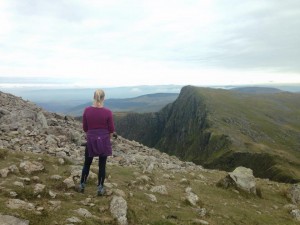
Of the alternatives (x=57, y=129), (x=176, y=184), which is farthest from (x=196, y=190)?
(x=57, y=129)

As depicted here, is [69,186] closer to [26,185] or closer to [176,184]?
[26,185]

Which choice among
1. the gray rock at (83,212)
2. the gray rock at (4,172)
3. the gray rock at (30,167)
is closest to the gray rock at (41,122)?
the gray rock at (30,167)

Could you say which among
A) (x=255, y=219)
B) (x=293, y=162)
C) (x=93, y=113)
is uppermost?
(x=93, y=113)

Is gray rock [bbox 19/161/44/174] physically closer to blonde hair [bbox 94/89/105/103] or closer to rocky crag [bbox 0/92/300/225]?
rocky crag [bbox 0/92/300/225]

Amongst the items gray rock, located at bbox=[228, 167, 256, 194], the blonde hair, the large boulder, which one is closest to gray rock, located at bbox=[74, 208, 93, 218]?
the blonde hair

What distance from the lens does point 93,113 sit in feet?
48.0

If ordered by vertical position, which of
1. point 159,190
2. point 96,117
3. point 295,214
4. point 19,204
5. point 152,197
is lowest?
point 295,214

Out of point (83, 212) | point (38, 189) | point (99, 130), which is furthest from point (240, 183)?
point (38, 189)

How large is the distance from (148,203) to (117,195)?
1352 mm

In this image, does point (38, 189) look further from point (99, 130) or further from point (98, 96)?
point (98, 96)

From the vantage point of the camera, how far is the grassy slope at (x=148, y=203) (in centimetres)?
1226

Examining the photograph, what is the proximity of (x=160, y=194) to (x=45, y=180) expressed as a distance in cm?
535

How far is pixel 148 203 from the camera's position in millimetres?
14891

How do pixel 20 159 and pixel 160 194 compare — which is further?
pixel 20 159
